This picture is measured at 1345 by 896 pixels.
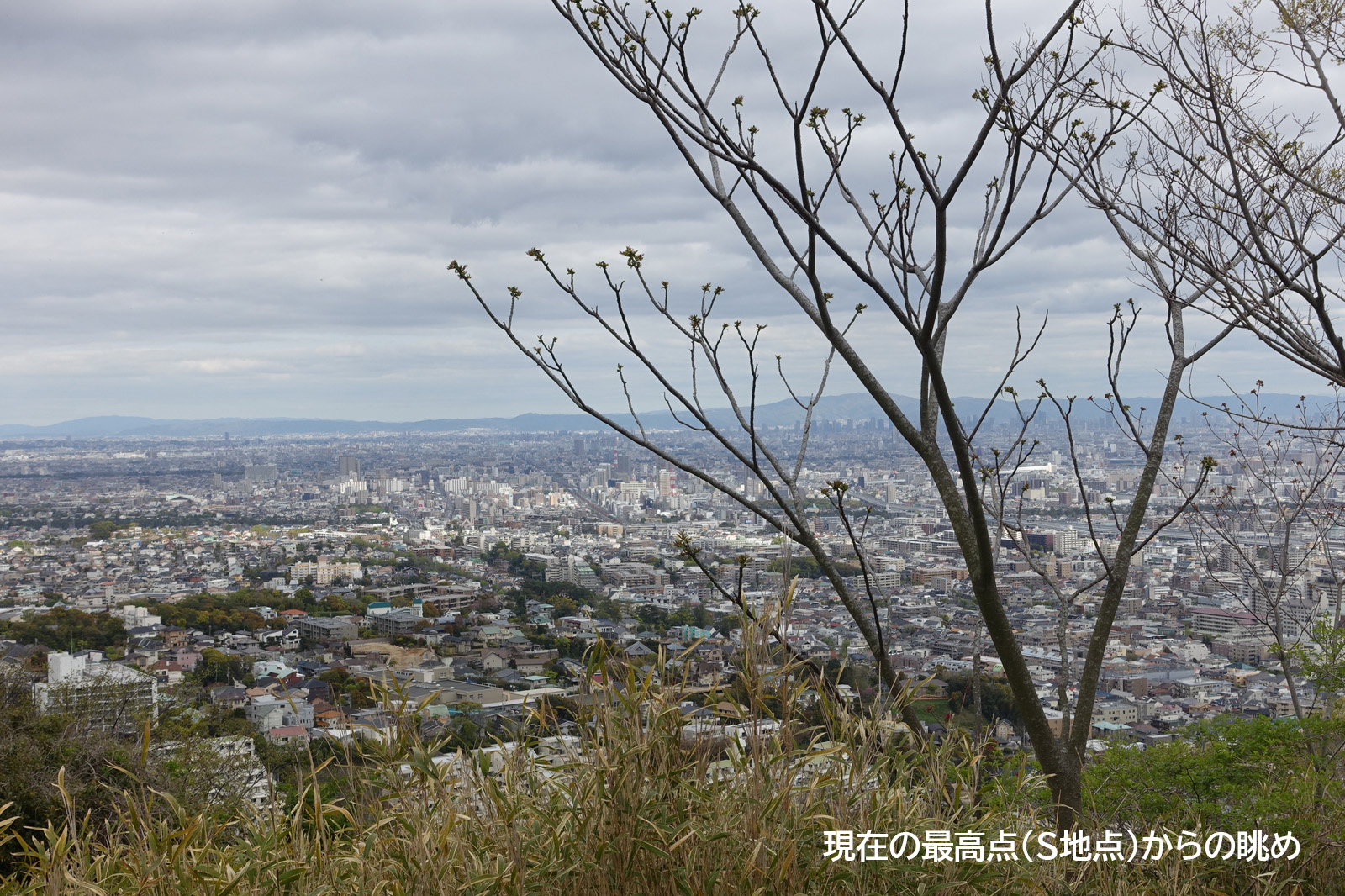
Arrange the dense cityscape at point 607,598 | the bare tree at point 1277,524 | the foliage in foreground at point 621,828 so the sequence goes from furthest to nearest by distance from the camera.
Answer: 1. the bare tree at point 1277,524
2. the dense cityscape at point 607,598
3. the foliage in foreground at point 621,828

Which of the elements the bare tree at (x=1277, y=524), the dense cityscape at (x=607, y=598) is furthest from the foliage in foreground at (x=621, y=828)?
the bare tree at (x=1277, y=524)

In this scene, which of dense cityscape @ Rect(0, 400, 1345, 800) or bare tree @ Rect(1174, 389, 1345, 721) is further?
bare tree @ Rect(1174, 389, 1345, 721)

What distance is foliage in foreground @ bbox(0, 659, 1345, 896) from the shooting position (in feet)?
5.54

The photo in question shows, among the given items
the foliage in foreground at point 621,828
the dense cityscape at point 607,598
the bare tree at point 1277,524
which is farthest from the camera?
the bare tree at point 1277,524

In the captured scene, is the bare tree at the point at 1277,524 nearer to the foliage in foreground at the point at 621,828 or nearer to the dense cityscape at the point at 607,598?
the dense cityscape at the point at 607,598

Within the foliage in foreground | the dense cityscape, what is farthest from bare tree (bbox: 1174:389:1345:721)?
the foliage in foreground

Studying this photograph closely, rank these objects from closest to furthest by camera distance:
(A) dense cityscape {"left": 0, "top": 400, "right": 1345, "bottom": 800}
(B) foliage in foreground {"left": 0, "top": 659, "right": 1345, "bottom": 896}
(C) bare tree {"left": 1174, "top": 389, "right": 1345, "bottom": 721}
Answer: (B) foliage in foreground {"left": 0, "top": 659, "right": 1345, "bottom": 896} → (A) dense cityscape {"left": 0, "top": 400, "right": 1345, "bottom": 800} → (C) bare tree {"left": 1174, "top": 389, "right": 1345, "bottom": 721}

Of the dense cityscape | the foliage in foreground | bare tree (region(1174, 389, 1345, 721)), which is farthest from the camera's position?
bare tree (region(1174, 389, 1345, 721))

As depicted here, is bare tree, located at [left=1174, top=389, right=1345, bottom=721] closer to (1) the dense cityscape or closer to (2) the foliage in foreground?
(1) the dense cityscape

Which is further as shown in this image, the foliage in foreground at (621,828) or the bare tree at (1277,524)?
the bare tree at (1277,524)

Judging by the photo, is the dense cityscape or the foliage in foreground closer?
the foliage in foreground

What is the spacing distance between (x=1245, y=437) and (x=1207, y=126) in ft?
14.1

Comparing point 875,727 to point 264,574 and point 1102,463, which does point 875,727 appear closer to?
point 1102,463

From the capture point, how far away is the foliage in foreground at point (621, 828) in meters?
1.69
